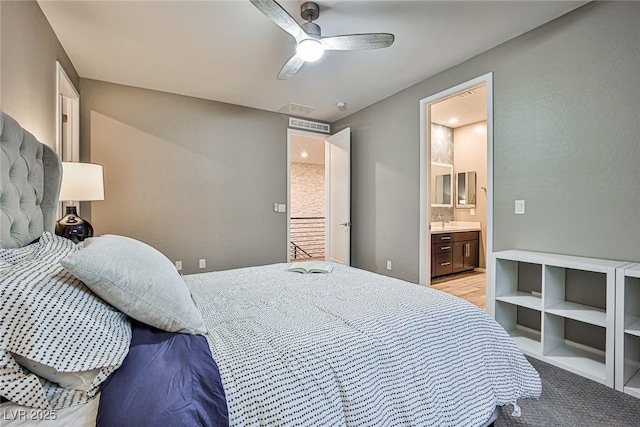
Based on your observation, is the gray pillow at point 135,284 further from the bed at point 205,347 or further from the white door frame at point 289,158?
the white door frame at point 289,158

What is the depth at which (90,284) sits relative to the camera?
884 millimetres

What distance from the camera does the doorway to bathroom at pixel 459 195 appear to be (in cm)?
430

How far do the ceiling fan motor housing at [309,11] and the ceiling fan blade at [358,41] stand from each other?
0.72 feet

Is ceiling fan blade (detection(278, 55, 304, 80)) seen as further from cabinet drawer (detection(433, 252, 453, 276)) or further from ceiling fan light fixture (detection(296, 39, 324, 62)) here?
cabinet drawer (detection(433, 252, 453, 276))

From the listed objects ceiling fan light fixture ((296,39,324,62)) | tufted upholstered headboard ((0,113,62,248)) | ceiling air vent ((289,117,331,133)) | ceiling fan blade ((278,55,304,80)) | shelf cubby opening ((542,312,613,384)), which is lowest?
shelf cubby opening ((542,312,613,384))

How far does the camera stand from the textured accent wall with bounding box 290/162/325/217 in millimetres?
7852

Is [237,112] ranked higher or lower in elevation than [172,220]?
higher

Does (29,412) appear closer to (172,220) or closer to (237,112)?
Result: (172,220)

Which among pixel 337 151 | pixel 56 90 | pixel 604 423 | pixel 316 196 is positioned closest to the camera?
pixel 604 423

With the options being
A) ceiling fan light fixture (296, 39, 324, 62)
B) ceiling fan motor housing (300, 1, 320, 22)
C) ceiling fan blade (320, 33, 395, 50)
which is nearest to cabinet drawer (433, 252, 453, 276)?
ceiling fan blade (320, 33, 395, 50)

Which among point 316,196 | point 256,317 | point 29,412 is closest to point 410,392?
point 256,317

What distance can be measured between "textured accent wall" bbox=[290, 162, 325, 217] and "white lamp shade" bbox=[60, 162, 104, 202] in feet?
18.0

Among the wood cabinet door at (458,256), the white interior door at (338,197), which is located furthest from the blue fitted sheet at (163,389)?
the wood cabinet door at (458,256)

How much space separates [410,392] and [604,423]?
1.32m
